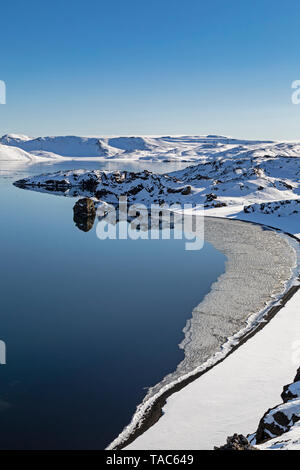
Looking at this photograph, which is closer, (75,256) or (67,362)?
(67,362)

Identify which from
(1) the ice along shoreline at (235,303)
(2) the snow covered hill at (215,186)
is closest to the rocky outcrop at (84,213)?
(2) the snow covered hill at (215,186)

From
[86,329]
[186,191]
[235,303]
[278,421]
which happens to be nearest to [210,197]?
[186,191]

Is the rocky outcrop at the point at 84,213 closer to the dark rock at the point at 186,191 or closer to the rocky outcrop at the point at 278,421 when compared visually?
the dark rock at the point at 186,191

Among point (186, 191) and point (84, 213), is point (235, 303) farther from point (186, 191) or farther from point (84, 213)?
point (186, 191)

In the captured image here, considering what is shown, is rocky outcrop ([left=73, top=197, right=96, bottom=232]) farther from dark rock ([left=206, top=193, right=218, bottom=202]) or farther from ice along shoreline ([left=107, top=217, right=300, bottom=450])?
dark rock ([left=206, top=193, right=218, bottom=202])

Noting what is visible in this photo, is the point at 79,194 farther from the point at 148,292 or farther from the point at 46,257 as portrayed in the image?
the point at 148,292
